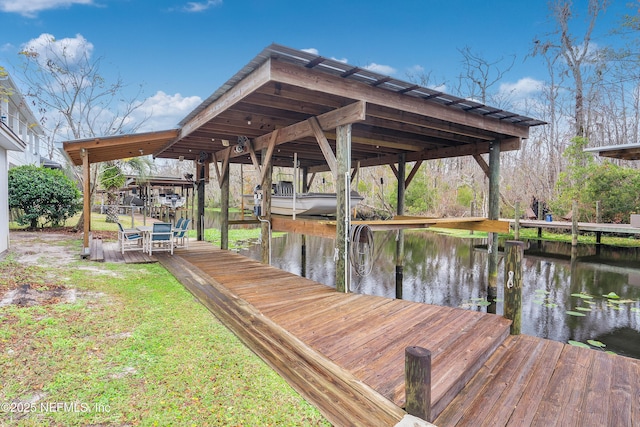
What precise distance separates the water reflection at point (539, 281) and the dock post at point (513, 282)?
8.28 ft

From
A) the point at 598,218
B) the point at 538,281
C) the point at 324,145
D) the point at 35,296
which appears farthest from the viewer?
the point at 598,218

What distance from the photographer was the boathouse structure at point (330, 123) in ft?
13.8

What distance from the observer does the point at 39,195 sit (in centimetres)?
1152

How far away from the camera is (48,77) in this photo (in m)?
13.0

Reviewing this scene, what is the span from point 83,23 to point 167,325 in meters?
20.6

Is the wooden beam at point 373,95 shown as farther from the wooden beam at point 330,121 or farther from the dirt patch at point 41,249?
the dirt patch at point 41,249

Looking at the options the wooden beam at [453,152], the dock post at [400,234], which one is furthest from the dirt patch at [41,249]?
the wooden beam at [453,152]

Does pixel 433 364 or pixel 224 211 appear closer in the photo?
pixel 433 364

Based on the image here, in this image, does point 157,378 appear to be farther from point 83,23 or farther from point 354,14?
point 354,14

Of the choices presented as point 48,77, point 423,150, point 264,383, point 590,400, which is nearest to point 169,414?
point 264,383

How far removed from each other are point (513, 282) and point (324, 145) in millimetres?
3232

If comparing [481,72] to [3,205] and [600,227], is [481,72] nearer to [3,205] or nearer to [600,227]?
[600,227]

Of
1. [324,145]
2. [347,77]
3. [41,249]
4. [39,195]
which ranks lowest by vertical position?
[41,249]

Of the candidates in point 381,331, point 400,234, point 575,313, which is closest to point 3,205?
point 381,331
